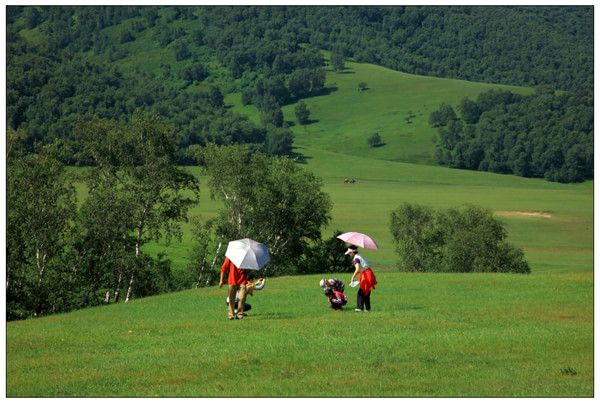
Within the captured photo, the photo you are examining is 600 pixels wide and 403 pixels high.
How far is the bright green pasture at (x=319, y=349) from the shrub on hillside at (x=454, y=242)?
2104 inches

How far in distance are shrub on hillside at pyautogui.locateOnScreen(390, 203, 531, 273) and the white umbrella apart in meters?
60.4

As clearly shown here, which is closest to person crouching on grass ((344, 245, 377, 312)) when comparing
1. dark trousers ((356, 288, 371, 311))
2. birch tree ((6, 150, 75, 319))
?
dark trousers ((356, 288, 371, 311))

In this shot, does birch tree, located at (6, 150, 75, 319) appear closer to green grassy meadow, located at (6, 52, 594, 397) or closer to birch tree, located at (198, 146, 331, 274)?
birch tree, located at (198, 146, 331, 274)

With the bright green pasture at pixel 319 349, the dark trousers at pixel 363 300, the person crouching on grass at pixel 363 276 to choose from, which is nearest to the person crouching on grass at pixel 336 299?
the bright green pasture at pixel 319 349

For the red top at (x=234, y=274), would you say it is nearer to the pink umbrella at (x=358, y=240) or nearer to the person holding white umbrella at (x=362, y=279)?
the person holding white umbrella at (x=362, y=279)

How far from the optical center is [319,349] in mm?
26000

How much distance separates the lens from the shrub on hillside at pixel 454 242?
309ft

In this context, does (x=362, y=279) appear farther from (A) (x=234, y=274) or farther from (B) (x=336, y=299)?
(A) (x=234, y=274)

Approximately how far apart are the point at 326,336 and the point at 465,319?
20.0ft

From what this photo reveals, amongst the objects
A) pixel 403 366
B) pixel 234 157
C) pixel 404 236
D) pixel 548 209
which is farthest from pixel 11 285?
pixel 548 209

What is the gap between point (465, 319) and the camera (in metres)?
32.4

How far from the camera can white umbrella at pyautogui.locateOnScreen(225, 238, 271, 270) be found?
31469 millimetres

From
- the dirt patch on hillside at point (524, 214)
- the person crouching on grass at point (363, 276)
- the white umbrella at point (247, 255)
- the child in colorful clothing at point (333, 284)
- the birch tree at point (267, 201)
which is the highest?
the white umbrella at point (247, 255)

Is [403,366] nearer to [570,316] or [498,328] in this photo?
[498,328]
